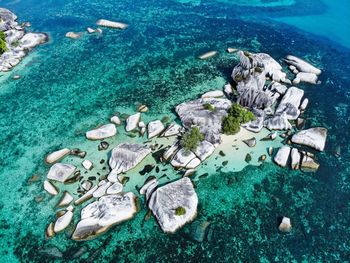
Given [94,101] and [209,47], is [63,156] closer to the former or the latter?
[94,101]

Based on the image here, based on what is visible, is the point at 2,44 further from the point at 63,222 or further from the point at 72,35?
the point at 63,222

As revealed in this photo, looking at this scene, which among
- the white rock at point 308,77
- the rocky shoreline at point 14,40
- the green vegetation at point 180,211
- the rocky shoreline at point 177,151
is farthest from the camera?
the rocky shoreline at point 14,40

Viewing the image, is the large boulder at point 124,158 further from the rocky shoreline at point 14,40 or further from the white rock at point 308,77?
the rocky shoreline at point 14,40

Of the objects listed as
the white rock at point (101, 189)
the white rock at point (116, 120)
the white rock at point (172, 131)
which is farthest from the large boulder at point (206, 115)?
the white rock at point (101, 189)

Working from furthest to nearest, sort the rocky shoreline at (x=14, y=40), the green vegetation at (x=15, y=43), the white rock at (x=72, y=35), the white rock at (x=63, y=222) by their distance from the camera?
1. the white rock at (x=72, y=35)
2. the green vegetation at (x=15, y=43)
3. the rocky shoreline at (x=14, y=40)
4. the white rock at (x=63, y=222)

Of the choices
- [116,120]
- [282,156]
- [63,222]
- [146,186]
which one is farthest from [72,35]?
[282,156]

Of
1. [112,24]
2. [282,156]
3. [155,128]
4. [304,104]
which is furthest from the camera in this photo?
[112,24]

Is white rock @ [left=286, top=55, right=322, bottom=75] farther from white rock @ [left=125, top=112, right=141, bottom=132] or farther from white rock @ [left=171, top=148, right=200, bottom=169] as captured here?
white rock @ [left=125, top=112, right=141, bottom=132]
